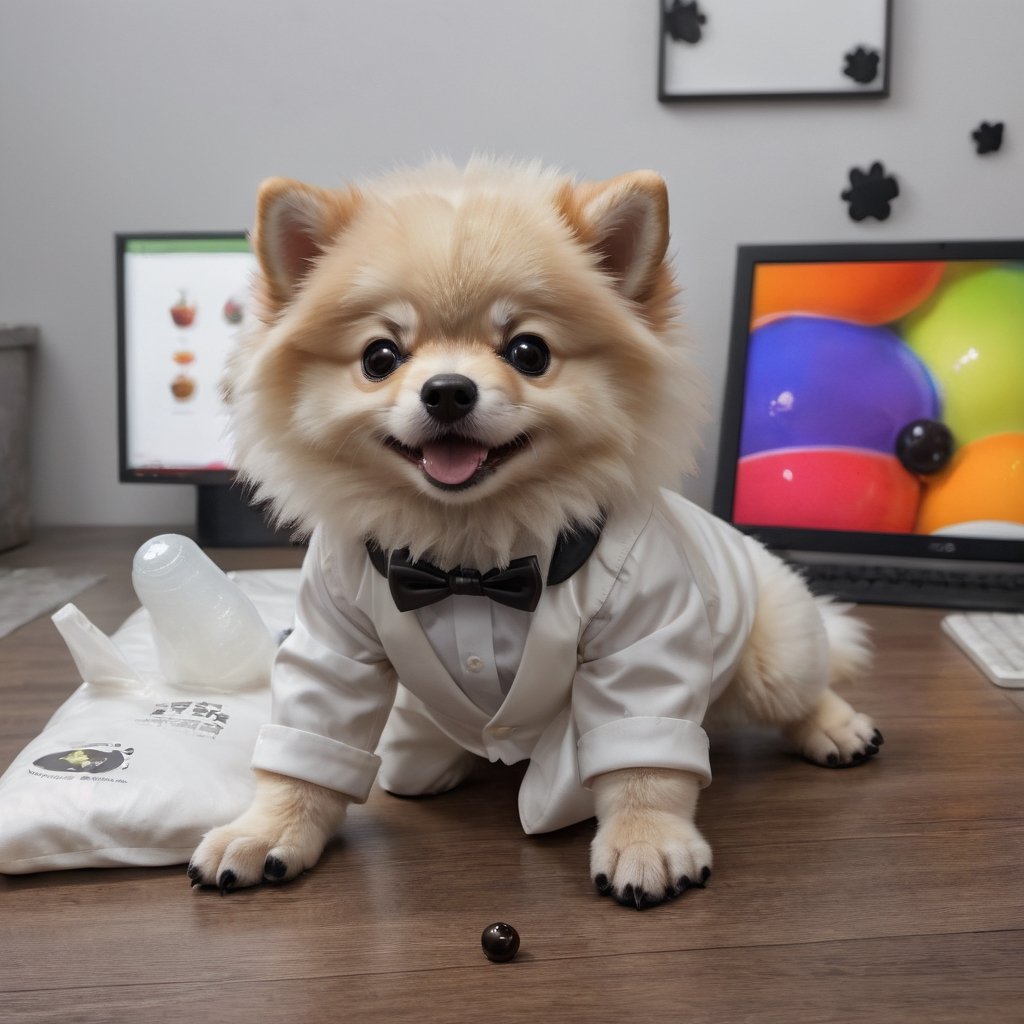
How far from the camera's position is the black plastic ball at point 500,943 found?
0.81 m

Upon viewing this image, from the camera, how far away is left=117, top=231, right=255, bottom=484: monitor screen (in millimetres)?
2037

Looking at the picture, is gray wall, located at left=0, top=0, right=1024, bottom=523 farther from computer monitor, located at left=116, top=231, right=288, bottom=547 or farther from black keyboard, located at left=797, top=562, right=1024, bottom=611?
black keyboard, located at left=797, top=562, right=1024, bottom=611

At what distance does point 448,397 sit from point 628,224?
0.82ft

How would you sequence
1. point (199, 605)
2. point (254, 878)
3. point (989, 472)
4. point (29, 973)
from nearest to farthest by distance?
1. point (29, 973)
2. point (254, 878)
3. point (199, 605)
4. point (989, 472)

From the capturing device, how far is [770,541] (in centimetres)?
191

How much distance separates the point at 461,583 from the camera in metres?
0.95

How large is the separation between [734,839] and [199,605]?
0.68 metres

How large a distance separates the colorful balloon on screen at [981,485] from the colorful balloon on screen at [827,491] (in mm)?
38

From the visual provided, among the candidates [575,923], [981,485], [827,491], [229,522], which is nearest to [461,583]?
[575,923]

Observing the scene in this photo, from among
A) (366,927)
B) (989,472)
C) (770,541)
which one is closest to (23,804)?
(366,927)

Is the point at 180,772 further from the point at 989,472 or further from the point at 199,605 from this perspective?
the point at 989,472

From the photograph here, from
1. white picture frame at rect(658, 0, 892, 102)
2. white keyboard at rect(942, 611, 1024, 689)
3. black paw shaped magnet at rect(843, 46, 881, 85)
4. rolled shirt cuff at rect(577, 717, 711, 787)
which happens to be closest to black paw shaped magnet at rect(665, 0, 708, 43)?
white picture frame at rect(658, 0, 892, 102)

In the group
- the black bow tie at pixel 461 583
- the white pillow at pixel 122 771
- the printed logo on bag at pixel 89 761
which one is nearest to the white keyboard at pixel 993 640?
the black bow tie at pixel 461 583

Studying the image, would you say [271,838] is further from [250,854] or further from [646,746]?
[646,746]
